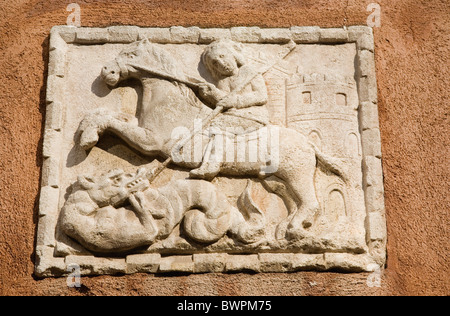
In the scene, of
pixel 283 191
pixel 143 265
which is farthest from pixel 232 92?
pixel 143 265

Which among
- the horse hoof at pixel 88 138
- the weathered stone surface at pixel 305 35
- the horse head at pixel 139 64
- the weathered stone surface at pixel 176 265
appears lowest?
the weathered stone surface at pixel 176 265

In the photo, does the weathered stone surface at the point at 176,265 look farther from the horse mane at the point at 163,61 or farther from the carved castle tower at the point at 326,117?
the horse mane at the point at 163,61

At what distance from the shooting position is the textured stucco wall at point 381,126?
5016 millimetres

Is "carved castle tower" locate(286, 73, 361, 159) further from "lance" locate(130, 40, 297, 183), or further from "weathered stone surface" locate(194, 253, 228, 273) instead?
"weathered stone surface" locate(194, 253, 228, 273)

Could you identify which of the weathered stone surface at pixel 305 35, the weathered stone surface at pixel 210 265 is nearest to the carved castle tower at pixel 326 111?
the weathered stone surface at pixel 305 35

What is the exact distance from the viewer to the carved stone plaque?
5043mm

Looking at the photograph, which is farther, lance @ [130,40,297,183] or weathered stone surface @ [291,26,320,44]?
weathered stone surface @ [291,26,320,44]

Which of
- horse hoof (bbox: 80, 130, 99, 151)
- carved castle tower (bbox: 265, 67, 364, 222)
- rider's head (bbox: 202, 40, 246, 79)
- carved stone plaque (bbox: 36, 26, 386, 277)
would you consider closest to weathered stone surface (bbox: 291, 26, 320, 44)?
carved stone plaque (bbox: 36, 26, 386, 277)

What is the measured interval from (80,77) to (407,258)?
9.63ft

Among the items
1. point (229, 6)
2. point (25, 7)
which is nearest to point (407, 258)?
point (229, 6)

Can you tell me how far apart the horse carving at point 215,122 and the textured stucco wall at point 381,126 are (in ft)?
1.42

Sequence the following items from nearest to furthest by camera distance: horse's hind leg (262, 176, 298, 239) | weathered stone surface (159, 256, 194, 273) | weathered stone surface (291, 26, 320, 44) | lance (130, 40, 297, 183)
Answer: weathered stone surface (159, 256, 194, 273), horse's hind leg (262, 176, 298, 239), lance (130, 40, 297, 183), weathered stone surface (291, 26, 320, 44)

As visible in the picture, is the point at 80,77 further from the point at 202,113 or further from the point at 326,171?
the point at 326,171

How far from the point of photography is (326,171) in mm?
5348
